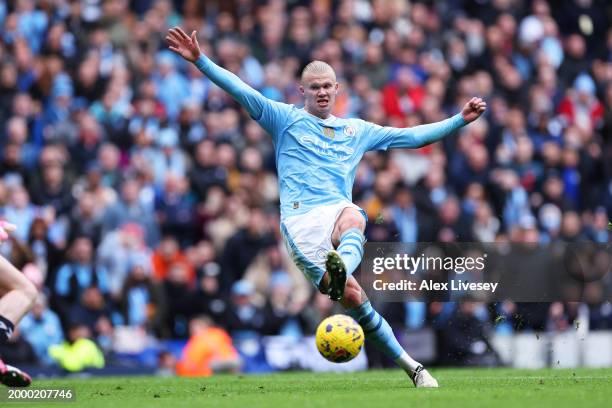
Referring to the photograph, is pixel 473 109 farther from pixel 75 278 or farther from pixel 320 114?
pixel 75 278

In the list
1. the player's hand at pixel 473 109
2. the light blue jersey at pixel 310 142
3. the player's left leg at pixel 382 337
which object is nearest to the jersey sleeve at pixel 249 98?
the light blue jersey at pixel 310 142

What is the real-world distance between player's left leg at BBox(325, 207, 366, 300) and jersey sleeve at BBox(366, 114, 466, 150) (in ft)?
2.85

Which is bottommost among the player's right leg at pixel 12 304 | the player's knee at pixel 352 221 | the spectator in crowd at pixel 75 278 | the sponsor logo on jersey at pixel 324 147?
the spectator in crowd at pixel 75 278

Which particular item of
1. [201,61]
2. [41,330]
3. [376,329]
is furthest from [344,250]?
[41,330]

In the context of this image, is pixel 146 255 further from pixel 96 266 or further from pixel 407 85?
pixel 407 85

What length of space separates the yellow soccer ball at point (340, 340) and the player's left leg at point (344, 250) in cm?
24

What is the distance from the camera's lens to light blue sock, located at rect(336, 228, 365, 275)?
11.6 m

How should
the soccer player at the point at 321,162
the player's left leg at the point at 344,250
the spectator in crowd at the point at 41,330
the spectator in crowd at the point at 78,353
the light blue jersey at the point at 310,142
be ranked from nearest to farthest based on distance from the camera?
the player's left leg at the point at 344,250, the soccer player at the point at 321,162, the light blue jersey at the point at 310,142, the spectator in crowd at the point at 78,353, the spectator in crowd at the point at 41,330

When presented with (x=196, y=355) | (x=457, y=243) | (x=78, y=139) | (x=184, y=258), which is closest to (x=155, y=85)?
(x=78, y=139)

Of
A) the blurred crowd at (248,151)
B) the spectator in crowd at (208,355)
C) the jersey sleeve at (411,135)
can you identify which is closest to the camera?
the jersey sleeve at (411,135)

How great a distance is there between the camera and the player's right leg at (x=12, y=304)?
34.7 feet

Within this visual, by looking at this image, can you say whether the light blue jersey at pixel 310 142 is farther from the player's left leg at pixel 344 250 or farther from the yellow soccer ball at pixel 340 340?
the yellow soccer ball at pixel 340 340

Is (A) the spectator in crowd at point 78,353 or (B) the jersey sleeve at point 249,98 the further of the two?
(A) the spectator in crowd at point 78,353

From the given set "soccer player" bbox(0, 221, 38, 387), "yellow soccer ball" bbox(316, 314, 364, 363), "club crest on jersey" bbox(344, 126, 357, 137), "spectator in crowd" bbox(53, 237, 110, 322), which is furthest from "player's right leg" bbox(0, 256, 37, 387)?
"spectator in crowd" bbox(53, 237, 110, 322)
